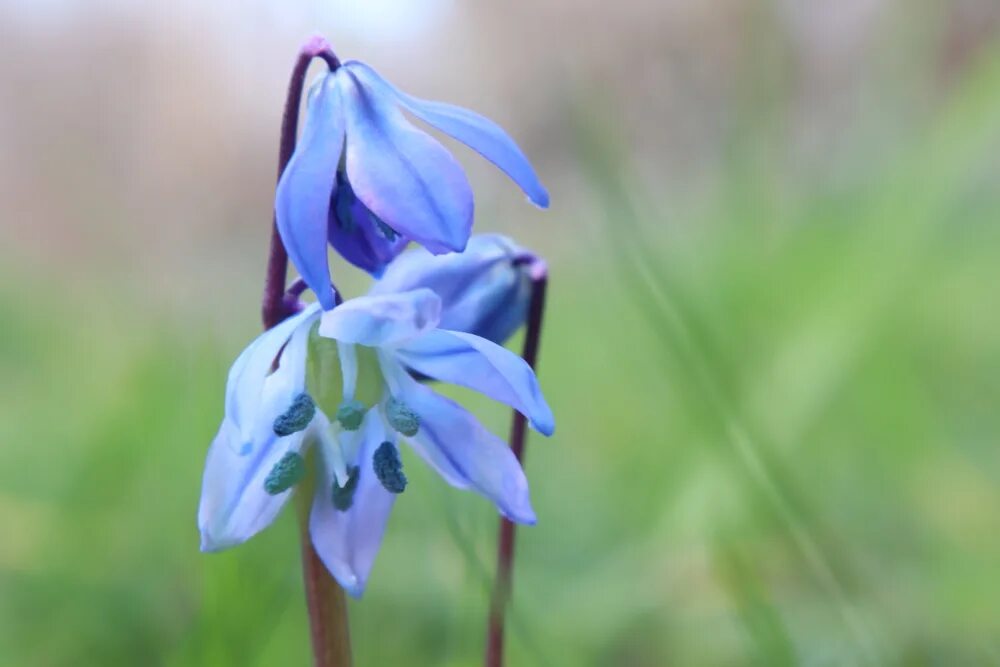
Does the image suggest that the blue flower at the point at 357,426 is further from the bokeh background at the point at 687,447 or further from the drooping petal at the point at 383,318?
the bokeh background at the point at 687,447

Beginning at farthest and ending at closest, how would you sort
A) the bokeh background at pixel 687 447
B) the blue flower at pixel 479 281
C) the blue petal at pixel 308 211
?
the bokeh background at pixel 687 447, the blue flower at pixel 479 281, the blue petal at pixel 308 211

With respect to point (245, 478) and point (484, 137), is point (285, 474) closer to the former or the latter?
point (245, 478)

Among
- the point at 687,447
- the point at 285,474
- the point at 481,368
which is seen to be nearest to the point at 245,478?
the point at 285,474

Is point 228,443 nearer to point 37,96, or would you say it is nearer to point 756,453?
point 756,453

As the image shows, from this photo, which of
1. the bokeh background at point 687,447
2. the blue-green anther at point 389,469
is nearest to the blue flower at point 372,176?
the blue-green anther at point 389,469

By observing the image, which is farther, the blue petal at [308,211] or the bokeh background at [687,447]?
the bokeh background at [687,447]

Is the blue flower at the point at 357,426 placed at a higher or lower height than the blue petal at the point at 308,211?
lower

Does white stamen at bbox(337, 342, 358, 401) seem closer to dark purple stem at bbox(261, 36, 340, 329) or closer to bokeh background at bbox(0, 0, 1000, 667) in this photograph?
dark purple stem at bbox(261, 36, 340, 329)
